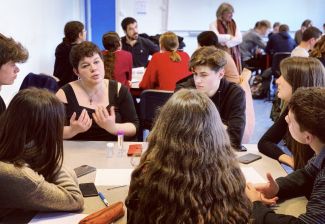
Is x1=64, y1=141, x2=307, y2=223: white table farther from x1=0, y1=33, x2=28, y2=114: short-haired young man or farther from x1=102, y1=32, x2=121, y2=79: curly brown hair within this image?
x1=102, y1=32, x2=121, y2=79: curly brown hair

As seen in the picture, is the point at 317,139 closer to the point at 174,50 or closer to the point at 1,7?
the point at 174,50

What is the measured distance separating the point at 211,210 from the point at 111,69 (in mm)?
2956

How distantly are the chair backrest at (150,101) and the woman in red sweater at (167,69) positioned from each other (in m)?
0.66

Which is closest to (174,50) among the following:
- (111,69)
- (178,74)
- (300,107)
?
(178,74)

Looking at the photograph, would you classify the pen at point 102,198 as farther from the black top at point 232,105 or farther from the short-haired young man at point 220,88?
the black top at point 232,105

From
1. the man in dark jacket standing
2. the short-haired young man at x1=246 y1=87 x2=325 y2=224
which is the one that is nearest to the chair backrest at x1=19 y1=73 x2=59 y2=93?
the short-haired young man at x1=246 y1=87 x2=325 y2=224

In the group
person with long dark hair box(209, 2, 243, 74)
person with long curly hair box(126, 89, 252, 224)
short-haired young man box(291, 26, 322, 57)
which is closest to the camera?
person with long curly hair box(126, 89, 252, 224)

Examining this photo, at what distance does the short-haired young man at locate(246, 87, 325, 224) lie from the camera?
139 cm

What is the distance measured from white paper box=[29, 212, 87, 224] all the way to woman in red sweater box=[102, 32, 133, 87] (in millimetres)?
2514

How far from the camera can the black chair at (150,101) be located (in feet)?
10.6

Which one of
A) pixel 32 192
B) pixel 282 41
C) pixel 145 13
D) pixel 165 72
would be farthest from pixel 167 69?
pixel 145 13

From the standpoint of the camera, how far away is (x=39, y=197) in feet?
4.69

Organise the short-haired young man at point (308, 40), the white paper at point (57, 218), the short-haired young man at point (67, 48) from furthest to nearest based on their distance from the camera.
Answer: the short-haired young man at point (308, 40), the short-haired young man at point (67, 48), the white paper at point (57, 218)

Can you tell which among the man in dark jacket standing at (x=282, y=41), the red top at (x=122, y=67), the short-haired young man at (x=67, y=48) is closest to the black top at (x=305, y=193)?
the red top at (x=122, y=67)
